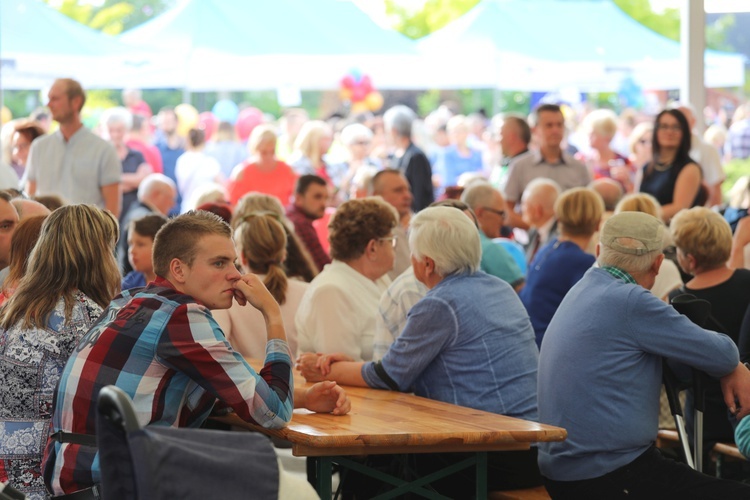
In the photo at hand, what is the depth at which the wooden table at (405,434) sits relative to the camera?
293 centimetres

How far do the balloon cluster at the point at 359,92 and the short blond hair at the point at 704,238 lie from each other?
11.1 m

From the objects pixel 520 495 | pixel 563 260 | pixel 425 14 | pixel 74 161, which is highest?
pixel 425 14

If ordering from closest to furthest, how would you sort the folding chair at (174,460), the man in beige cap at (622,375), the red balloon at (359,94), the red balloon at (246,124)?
the folding chair at (174,460)
the man in beige cap at (622,375)
the red balloon at (246,124)
the red balloon at (359,94)

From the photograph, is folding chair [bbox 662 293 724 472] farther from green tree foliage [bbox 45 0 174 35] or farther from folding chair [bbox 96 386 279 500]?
green tree foliage [bbox 45 0 174 35]

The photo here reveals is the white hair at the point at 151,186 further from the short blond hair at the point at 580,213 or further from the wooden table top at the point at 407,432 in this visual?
the wooden table top at the point at 407,432

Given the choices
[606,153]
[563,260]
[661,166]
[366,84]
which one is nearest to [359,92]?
[366,84]

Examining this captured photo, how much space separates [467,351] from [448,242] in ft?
1.19

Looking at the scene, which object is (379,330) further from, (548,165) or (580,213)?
(548,165)

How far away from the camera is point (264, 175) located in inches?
348

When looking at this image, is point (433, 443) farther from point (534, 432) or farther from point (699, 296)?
point (699, 296)

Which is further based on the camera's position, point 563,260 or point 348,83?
point 348,83

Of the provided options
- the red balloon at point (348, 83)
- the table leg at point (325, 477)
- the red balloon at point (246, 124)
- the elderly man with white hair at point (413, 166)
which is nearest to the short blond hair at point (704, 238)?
the table leg at point (325, 477)

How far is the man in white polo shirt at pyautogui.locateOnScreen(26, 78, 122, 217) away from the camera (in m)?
7.29

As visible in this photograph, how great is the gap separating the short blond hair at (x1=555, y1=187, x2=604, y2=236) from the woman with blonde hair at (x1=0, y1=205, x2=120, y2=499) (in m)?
3.01
